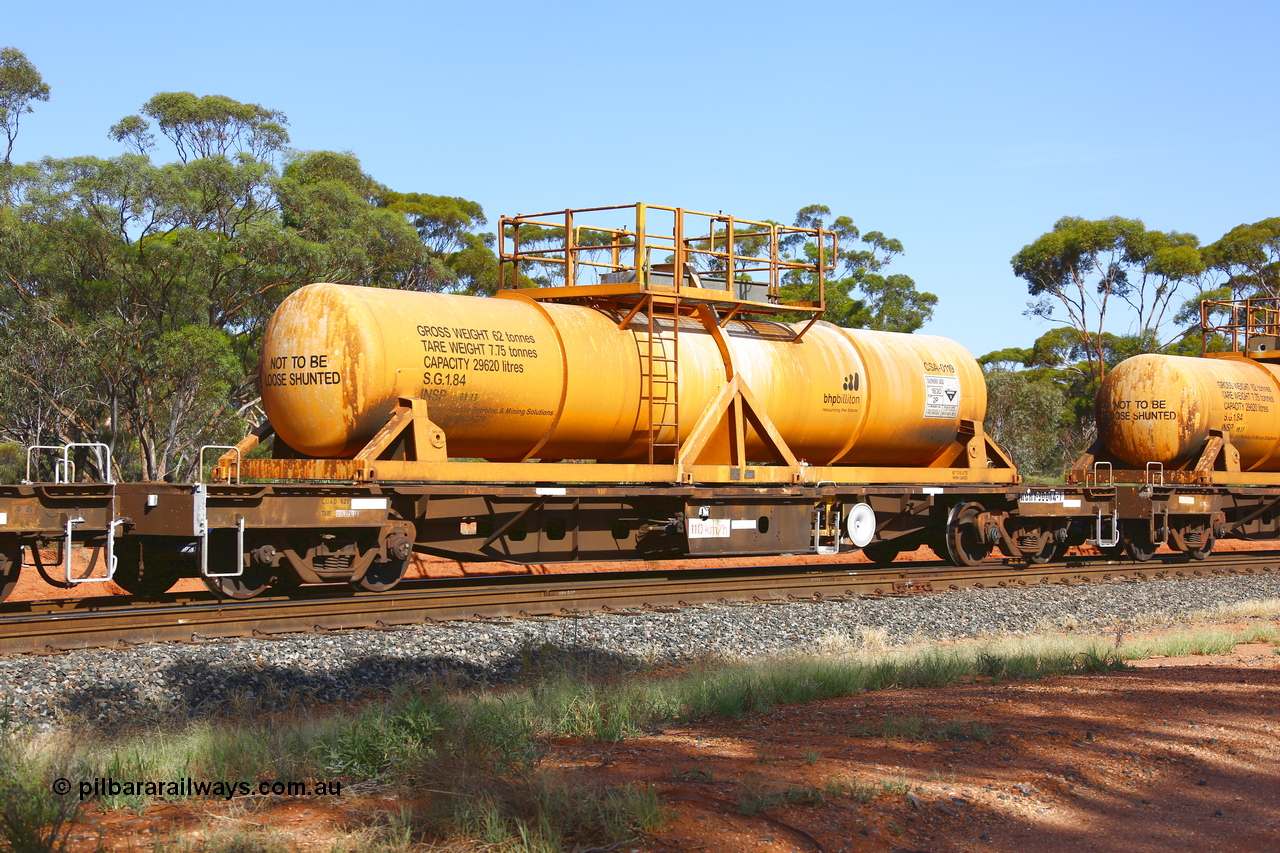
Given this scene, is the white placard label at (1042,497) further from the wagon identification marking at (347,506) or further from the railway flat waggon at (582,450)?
the wagon identification marking at (347,506)

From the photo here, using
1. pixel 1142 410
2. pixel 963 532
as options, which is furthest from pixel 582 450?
pixel 1142 410

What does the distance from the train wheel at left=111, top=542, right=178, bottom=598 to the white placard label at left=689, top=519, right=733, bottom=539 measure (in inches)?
244

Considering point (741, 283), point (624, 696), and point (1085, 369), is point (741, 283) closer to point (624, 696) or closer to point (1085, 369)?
point (624, 696)

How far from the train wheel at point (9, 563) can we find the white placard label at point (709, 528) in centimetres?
760

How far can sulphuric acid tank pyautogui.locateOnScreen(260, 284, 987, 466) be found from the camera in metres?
12.5

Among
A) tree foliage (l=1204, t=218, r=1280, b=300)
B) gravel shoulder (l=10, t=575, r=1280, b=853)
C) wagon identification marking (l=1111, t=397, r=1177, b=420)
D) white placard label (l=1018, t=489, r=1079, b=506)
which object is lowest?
gravel shoulder (l=10, t=575, r=1280, b=853)

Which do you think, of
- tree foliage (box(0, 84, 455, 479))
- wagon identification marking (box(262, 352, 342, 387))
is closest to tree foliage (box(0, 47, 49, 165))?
tree foliage (box(0, 84, 455, 479))

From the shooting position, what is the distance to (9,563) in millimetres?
10883

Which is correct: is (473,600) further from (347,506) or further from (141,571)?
(141,571)

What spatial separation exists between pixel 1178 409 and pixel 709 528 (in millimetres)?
11410

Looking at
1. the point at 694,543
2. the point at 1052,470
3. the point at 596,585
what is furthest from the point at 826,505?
the point at 1052,470

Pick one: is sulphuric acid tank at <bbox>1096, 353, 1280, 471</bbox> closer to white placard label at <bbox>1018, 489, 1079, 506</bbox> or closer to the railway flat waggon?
the railway flat waggon

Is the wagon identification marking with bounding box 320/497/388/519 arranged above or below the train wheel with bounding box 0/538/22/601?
above

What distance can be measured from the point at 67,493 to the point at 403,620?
3435 millimetres
